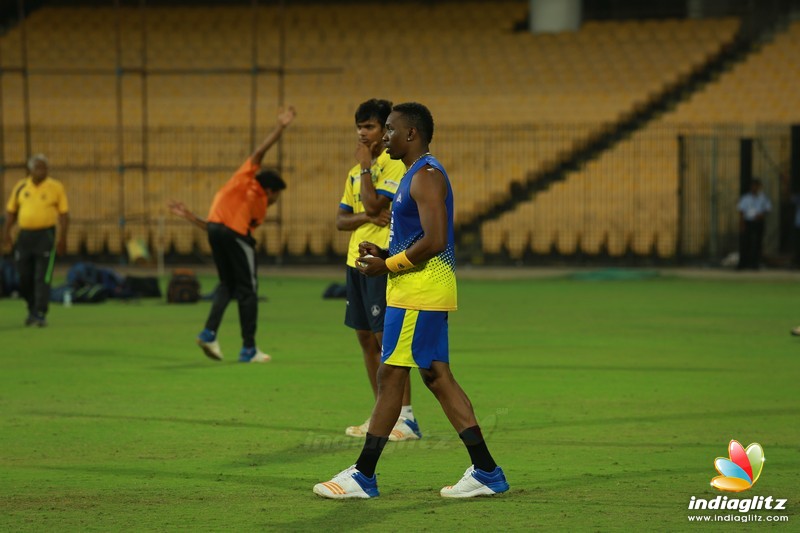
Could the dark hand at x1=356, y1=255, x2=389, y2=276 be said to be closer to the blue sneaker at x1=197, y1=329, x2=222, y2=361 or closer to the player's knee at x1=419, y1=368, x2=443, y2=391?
the player's knee at x1=419, y1=368, x2=443, y2=391

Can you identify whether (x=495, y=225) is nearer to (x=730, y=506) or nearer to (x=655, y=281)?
(x=655, y=281)

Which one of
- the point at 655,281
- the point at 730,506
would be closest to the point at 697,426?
the point at 730,506

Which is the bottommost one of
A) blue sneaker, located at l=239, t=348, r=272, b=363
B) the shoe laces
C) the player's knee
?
blue sneaker, located at l=239, t=348, r=272, b=363

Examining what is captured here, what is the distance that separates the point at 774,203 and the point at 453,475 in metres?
22.2

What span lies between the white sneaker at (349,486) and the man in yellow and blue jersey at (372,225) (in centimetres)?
183

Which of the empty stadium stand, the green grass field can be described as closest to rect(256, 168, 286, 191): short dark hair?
the green grass field

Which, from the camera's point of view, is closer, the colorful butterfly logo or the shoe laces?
the shoe laces

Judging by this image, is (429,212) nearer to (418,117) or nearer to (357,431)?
(418,117)

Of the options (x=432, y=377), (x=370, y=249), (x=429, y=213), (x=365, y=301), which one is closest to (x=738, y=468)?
(x=432, y=377)

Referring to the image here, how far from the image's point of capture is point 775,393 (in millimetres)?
11023

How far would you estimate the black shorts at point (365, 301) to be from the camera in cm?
903

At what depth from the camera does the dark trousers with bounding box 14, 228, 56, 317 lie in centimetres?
1666

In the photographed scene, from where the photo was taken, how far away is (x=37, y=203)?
16641 mm

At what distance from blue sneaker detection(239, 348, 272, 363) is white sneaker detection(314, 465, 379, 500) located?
6.39 metres
